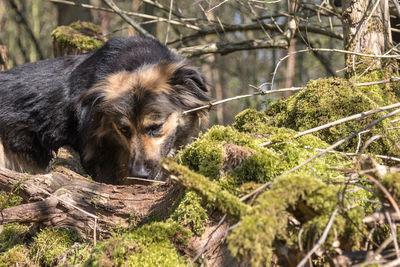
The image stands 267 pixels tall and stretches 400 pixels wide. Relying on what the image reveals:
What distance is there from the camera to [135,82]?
16.4ft

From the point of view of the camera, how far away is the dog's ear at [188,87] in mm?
5195

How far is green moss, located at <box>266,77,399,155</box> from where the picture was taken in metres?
3.41

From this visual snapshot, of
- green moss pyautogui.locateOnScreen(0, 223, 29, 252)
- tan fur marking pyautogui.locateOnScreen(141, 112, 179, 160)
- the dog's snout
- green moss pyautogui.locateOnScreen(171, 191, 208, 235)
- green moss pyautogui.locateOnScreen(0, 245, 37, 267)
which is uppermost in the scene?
green moss pyautogui.locateOnScreen(171, 191, 208, 235)

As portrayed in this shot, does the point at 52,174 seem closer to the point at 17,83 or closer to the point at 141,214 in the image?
the point at 141,214

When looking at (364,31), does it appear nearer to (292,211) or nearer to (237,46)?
(237,46)

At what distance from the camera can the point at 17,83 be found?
18.3 ft

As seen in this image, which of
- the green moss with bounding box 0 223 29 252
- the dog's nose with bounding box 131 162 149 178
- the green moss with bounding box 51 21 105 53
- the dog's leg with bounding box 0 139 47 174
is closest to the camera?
the green moss with bounding box 0 223 29 252

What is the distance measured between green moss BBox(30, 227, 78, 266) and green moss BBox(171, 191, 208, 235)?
0.87 metres

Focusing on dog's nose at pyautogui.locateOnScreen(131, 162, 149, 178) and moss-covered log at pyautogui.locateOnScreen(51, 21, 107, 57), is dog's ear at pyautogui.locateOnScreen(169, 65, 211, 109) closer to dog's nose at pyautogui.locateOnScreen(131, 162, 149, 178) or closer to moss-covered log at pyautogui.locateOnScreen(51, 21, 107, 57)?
dog's nose at pyautogui.locateOnScreen(131, 162, 149, 178)

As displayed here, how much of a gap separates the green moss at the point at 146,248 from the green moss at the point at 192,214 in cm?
5

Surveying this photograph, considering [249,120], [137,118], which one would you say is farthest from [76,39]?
[249,120]

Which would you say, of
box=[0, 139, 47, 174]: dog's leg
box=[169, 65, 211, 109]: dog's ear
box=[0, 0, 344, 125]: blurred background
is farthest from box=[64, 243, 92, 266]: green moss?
box=[0, 0, 344, 125]: blurred background

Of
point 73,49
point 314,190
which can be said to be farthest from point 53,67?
point 314,190

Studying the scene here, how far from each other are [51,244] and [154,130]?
7.08 feet
